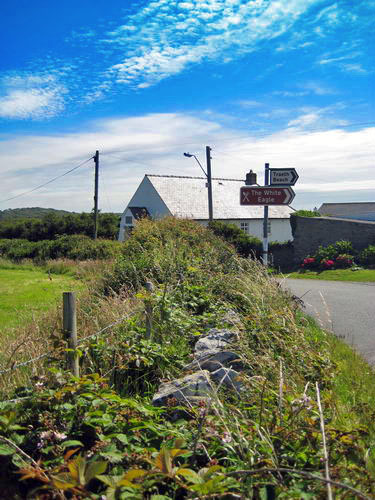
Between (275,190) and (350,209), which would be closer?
(275,190)

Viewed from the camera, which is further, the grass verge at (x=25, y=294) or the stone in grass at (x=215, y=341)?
the grass verge at (x=25, y=294)

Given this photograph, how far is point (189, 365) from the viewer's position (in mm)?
4895

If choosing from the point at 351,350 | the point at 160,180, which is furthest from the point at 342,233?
the point at 351,350

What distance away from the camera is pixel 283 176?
11.7 m

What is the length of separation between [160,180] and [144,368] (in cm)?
3911

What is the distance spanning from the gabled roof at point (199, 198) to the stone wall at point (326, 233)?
1251cm

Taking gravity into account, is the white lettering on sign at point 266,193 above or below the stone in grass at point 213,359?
above

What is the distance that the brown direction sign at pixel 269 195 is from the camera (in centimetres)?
1163

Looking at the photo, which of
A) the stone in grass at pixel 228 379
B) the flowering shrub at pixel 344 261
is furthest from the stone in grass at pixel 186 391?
the flowering shrub at pixel 344 261

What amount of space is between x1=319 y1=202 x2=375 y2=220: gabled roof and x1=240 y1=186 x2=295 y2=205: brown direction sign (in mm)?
58979

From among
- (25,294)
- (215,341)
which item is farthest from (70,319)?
(25,294)

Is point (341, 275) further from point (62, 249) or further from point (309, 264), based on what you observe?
point (62, 249)

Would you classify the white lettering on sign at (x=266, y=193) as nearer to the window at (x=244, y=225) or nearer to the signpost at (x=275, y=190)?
the signpost at (x=275, y=190)

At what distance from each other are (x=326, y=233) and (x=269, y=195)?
18.7 metres
